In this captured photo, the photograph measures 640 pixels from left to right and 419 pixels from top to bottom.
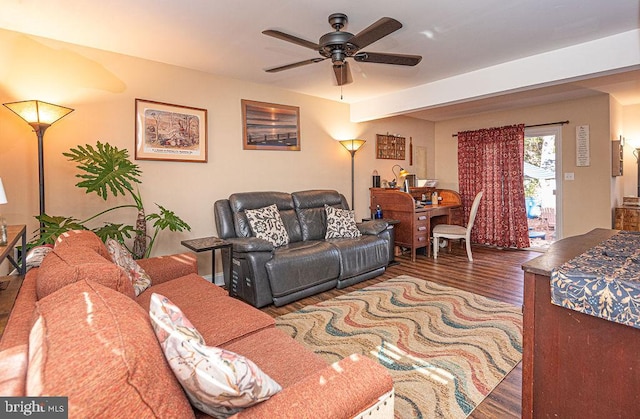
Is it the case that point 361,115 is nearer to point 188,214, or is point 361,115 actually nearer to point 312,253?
point 312,253

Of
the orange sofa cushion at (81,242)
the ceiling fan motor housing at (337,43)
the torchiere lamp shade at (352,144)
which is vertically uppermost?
the ceiling fan motor housing at (337,43)

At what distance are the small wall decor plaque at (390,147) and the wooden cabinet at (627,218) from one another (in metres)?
3.27

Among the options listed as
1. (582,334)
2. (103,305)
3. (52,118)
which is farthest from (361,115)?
(103,305)

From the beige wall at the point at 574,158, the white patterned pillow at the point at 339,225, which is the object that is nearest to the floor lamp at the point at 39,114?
the white patterned pillow at the point at 339,225

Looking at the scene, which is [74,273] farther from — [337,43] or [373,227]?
[373,227]

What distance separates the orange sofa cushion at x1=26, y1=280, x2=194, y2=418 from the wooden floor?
162cm

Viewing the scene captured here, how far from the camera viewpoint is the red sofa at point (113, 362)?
67 cm

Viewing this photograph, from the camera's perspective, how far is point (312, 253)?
3.32 metres

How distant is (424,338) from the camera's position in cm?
246

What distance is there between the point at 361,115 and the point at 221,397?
14.9 ft

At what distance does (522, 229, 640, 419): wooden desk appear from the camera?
1195mm

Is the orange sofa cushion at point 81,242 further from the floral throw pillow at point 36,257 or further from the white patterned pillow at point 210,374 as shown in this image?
the white patterned pillow at point 210,374

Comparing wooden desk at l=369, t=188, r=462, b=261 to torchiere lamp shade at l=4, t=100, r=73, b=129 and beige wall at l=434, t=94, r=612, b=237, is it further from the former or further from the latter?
torchiere lamp shade at l=4, t=100, r=73, b=129

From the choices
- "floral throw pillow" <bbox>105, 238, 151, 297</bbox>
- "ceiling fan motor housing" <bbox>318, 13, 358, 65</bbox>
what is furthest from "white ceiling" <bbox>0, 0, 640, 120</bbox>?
"floral throw pillow" <bbox>105, 238, 151, 297</bbox>
